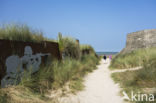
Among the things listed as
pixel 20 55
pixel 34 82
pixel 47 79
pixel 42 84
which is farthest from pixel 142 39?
pixel 20 55

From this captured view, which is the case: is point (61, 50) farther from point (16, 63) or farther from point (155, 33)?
point (155, 33)

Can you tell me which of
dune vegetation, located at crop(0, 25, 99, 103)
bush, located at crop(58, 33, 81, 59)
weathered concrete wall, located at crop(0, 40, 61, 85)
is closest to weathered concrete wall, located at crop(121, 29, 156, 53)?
bush, located at crop(58, 33, 81, 59)

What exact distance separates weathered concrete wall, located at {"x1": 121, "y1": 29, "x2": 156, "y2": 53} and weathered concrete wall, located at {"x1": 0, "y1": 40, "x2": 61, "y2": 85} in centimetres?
753

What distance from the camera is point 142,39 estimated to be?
979cm

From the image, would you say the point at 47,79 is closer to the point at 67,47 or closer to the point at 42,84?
the point at 42,84

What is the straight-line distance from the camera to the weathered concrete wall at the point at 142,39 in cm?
924

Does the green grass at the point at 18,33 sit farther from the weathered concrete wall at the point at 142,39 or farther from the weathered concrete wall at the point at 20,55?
the weathered concrete wall at the point at 142,39

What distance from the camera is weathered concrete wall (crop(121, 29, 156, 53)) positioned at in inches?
364

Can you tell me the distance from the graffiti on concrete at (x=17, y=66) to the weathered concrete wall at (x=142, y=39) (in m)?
8.29

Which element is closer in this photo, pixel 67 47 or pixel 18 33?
pixel 18 33

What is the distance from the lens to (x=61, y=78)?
488cm

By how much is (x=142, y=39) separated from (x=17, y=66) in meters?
9.30

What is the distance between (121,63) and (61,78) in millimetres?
5172

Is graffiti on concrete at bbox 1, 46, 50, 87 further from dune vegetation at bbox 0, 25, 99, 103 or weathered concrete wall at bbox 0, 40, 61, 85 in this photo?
dune vegetation at bbox 0, 25, 99, 103
